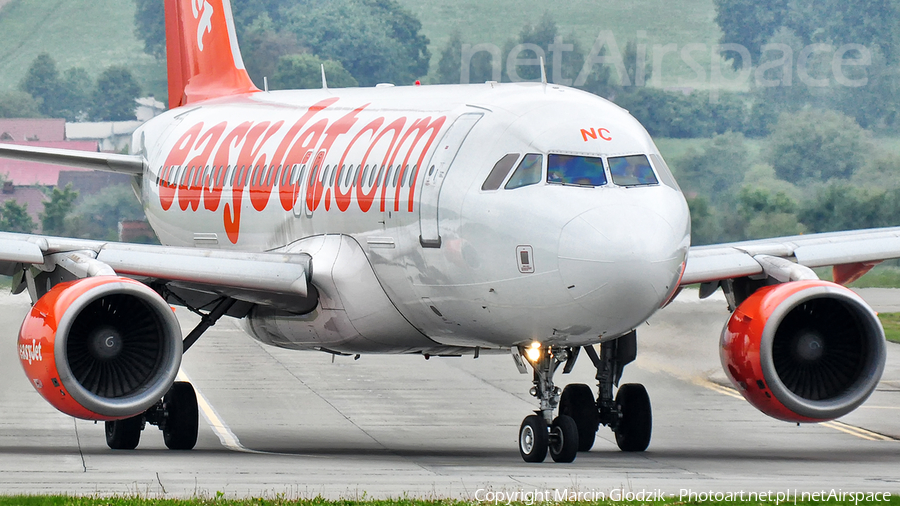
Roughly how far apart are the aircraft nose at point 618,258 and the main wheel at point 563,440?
5.90 ft

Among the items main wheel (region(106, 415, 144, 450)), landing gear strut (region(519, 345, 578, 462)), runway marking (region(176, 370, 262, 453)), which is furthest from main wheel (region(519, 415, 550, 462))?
main wheel (region(106, 415, 144, 450))

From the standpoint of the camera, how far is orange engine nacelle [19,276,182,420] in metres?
16.0

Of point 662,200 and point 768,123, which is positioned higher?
point 662,200

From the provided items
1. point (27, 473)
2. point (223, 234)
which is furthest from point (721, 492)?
point (223, 234)

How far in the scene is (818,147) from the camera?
63438mm

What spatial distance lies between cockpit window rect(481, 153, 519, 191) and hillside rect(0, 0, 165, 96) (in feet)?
262

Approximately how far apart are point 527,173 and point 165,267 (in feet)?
14.8

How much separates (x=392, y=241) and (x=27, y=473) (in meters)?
4.65

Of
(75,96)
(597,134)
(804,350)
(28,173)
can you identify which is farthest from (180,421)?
(75,96)

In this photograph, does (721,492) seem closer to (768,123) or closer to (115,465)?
(115,465)

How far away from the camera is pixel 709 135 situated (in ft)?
241

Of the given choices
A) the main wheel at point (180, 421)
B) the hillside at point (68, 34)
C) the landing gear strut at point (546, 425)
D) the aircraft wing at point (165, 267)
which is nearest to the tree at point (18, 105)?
the hillside at point (68, 34)

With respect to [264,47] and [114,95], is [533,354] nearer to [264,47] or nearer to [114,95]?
[264,47]

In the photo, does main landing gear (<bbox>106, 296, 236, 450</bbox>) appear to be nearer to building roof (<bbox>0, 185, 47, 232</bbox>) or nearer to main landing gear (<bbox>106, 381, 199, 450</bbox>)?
main landing gear (<bbox>106, 381, 199, 450</bbox>)
